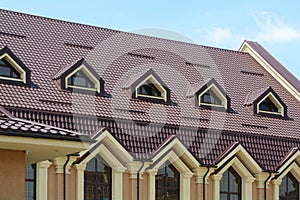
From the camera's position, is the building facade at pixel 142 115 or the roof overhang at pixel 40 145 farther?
the building facade at pixel 142 115

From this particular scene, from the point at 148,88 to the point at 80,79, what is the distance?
2.46 metres

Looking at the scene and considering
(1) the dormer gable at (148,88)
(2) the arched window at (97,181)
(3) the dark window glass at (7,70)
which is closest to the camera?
(2) the arched window at (97,181)

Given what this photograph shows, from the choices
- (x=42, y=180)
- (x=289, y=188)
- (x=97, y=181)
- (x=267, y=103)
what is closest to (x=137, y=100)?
(x=97, y=181)

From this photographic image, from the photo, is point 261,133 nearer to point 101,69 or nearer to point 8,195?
point 101,69

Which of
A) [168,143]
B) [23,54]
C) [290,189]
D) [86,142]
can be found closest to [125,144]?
[168,143]

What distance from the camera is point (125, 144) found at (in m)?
21.0

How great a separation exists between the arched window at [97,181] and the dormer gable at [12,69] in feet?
9.92

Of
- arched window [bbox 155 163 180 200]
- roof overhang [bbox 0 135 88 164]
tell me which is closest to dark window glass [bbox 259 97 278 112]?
arched window [bbox 155 163 180 200]

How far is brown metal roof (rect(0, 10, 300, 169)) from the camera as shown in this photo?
20938 millimetres

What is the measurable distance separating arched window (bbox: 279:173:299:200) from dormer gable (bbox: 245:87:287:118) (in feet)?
8.15

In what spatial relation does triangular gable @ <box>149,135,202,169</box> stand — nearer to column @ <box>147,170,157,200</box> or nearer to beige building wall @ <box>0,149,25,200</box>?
column @ <box>147,170,157,200</box>

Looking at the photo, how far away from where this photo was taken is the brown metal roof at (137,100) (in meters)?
20.9

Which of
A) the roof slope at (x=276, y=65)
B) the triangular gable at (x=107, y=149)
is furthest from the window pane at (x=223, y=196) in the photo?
the roof slope at (x=276, y=65)

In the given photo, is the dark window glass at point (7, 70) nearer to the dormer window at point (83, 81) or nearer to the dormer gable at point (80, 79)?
the dormer gable at point (80, 79)
